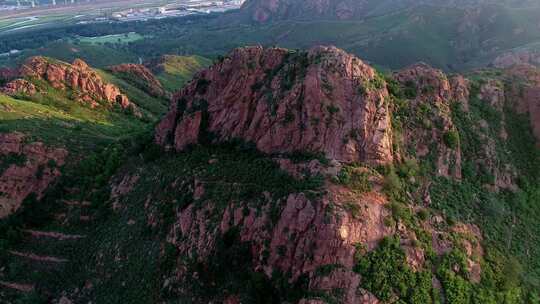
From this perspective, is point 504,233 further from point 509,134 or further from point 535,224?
point 509,134

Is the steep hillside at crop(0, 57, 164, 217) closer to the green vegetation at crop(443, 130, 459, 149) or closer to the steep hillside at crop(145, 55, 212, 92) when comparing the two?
the steep hillside at crop(145, 55, 212, 92)

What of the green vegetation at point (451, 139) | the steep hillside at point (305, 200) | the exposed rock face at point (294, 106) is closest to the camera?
the steep hillside at point (305, 200)

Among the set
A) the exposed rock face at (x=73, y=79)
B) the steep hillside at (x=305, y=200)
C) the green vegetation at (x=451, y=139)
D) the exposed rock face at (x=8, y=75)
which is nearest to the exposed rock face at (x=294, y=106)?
the steep hillside at (x=305, y=200)

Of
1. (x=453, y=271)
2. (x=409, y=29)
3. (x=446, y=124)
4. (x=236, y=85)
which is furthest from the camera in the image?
(x=409, y=29)

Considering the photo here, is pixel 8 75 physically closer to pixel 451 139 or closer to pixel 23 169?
pixel 23 169

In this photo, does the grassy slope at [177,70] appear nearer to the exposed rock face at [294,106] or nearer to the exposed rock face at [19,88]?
the exposed rock face at [19,88]

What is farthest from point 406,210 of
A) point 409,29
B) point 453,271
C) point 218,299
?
point 409,29
